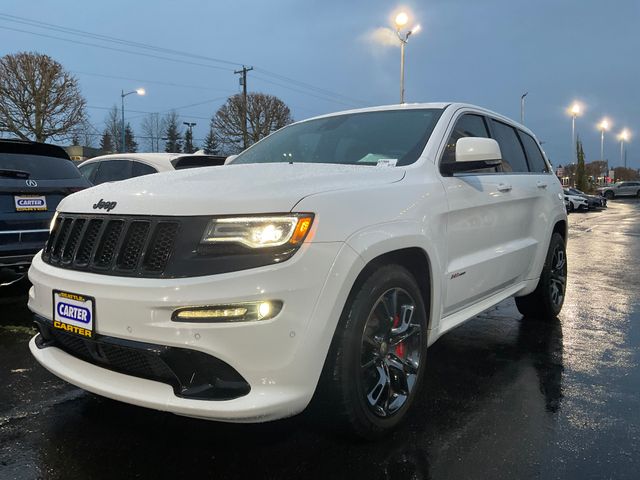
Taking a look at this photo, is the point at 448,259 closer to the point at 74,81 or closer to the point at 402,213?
the point at 402,213

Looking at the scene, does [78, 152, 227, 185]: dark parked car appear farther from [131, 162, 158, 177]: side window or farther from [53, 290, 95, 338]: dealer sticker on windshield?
[53, 290, 95, 338]: dealer sticker on windshield

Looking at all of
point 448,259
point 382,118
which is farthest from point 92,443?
point 382,118

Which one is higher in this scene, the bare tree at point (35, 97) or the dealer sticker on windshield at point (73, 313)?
the bare tree at point (35, 97)

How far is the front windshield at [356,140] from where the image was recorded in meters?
3.47

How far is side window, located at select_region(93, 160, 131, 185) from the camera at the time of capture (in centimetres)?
817

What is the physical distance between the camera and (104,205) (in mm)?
2691

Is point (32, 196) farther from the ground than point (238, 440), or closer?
farther from the ground

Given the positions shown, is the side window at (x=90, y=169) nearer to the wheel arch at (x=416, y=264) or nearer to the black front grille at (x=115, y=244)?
the black front grille at (x=115, y=244)

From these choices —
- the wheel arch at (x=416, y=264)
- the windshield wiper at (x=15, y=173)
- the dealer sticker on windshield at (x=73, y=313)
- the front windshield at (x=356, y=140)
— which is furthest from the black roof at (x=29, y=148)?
the wheel arch at (x=416, y=264)

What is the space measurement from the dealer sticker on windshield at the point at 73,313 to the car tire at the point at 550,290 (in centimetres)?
394

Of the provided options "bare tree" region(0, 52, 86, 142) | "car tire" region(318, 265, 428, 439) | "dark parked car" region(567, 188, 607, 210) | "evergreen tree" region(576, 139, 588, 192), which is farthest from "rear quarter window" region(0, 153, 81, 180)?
"evergreen tree" region(576, 139, 588, 192)

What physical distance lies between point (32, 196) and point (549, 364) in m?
4.69

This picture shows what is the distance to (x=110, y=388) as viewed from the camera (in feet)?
7.93

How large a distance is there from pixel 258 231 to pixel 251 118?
44.2 meters
